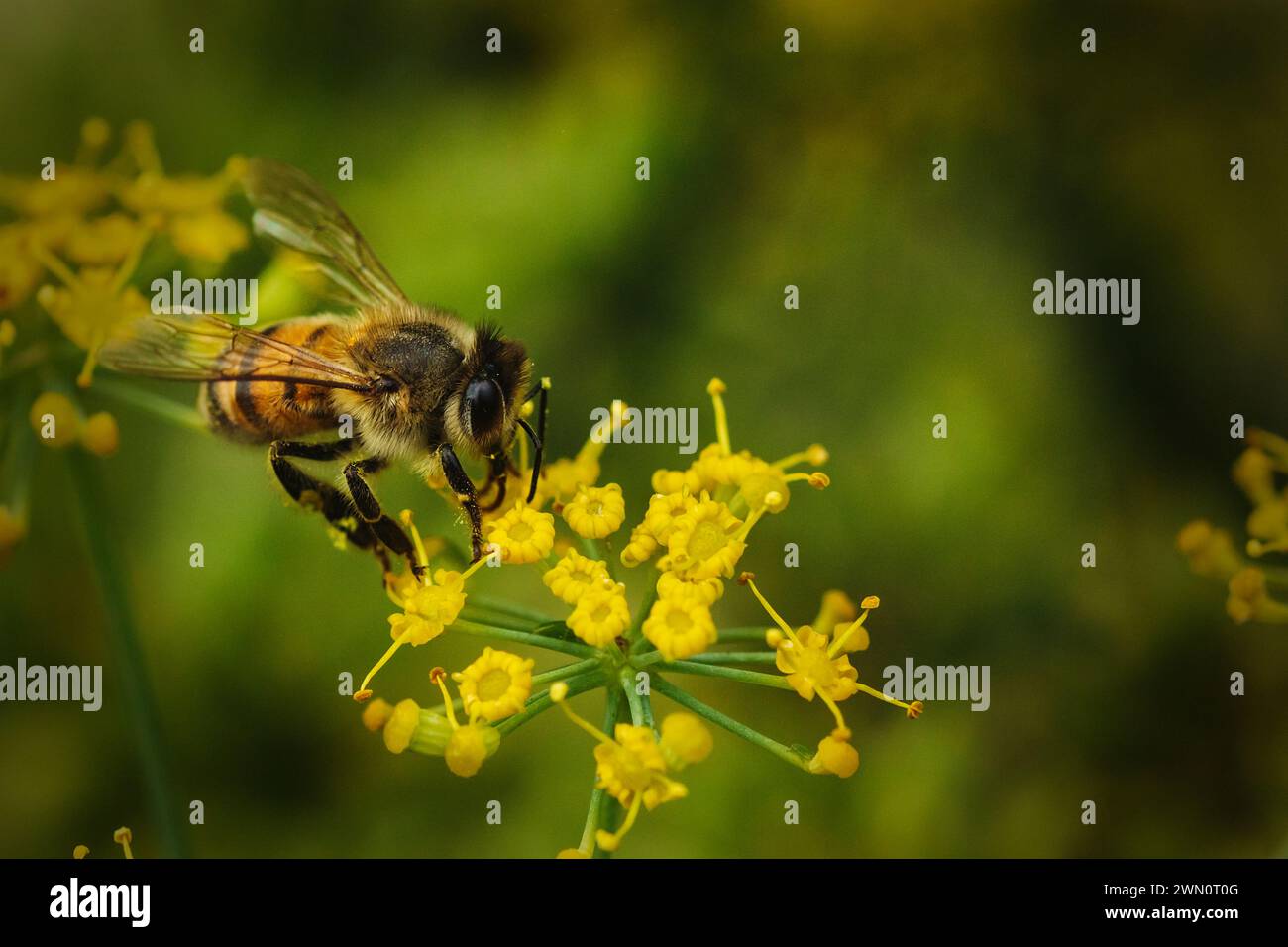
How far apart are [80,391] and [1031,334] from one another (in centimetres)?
304

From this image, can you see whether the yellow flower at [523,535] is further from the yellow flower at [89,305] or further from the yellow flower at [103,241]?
the yellow flower at [103,241]

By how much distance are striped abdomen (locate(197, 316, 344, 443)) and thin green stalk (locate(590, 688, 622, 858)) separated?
1.08 meters

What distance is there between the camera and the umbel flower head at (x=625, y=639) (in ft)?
7.93

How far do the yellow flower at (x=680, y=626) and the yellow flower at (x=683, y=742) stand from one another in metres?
0.14

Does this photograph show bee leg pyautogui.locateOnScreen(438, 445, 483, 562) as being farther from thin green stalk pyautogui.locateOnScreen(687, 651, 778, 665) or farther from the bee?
thin green stalk pyautogui.locateOnScreen(687, 651, 778, 665)

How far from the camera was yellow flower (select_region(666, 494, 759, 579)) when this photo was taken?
8.41 feet

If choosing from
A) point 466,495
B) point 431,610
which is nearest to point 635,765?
point 431,610

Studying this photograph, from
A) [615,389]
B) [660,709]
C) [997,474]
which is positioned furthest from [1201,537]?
[615,389]

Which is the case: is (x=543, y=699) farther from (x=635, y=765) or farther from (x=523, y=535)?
(x=523, y=535)

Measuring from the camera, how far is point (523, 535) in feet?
8.93

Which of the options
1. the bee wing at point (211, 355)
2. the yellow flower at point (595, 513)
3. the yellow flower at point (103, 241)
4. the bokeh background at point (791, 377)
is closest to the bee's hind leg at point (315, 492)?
the bee wing at point (211, 355)

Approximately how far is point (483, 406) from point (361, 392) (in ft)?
1.14

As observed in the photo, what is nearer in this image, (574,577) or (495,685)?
(495,685)

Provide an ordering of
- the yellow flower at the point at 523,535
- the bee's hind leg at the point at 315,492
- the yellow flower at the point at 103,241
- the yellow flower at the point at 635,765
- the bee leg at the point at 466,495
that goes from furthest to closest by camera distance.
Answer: the yellow flower at the point at 103,241
the bee's hind leg at the point at 315,492
the bee leg at the point at 466,495
the yellow flower at the point at 523,535
the yellow flower at the point at 635,765
